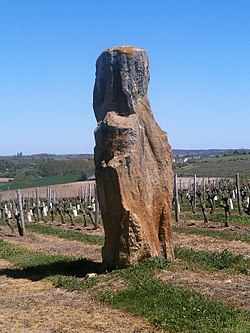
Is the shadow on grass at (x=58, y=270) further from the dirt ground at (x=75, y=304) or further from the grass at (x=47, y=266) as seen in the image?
the dirt ground at (x=75, y=304)

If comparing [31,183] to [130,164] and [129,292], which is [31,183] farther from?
[129,292]

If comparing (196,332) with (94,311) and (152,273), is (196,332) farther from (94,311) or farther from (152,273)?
(152,273)

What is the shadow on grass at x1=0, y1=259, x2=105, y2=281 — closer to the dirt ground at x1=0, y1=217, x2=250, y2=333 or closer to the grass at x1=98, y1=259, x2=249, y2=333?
the dirt ground at x1=0, y1=217, x2=250, y2=333

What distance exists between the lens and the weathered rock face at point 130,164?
43.2 feet

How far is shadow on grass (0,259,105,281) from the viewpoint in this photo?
1412 centimetres

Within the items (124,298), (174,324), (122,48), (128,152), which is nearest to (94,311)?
(124,298)

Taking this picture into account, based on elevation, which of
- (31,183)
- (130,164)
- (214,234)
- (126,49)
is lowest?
(214,234)

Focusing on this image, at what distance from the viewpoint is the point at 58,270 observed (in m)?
14.7

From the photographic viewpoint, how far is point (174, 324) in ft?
29.6

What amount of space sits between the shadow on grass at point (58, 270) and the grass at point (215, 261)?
2228 mm

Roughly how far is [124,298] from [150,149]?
4.32 m

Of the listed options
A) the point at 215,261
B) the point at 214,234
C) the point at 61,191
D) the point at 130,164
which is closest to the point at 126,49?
the point at 130,164

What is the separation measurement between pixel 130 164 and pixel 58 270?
3.51 metres

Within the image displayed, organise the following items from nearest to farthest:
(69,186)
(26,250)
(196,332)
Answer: (196,332) < (26,250) < (69,186)
